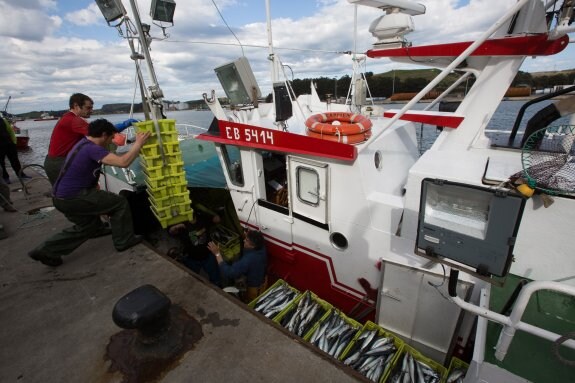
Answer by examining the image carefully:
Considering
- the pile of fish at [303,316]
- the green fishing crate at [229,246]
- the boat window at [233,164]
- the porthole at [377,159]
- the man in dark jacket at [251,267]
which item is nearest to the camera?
the pile of fish at [303,316]

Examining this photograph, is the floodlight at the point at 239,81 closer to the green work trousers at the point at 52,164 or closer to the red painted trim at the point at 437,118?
the red painted trim at the point at 437,118

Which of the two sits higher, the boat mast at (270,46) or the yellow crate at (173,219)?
the boat mast at (270,46)

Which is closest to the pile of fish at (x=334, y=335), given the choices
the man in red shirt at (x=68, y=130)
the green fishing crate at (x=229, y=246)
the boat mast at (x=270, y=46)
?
the green fishing crate at (x=229, y=246)

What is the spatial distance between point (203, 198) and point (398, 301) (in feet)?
18.0

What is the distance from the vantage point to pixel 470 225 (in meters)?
1.95

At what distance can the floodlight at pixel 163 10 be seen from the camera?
4.38 m

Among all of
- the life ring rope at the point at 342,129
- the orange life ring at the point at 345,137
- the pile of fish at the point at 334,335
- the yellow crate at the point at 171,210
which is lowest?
the pile of fish at the point at 334,335

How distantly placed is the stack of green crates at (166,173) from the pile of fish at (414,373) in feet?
13.9

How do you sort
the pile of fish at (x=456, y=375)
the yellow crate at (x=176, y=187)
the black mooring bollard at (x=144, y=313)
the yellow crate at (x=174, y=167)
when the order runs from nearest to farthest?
1. the black mooring bollard at (x=144, y=313)
2. the pile of fish at (x=456, y=375)
3. the yellow crate at (x=174, y=167)
4. the yellow crate at (x=176, y=187)

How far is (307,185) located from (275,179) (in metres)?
1.29

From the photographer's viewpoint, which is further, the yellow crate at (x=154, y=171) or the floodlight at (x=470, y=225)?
the yellow crate at (x=154, y=171)

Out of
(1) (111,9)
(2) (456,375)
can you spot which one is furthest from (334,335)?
(1) (111,9)

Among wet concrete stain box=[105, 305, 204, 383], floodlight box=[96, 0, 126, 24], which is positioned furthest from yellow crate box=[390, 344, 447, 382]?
floodlight box=[96, 0, 126, 24]

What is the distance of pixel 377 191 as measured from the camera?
3.90 metres
